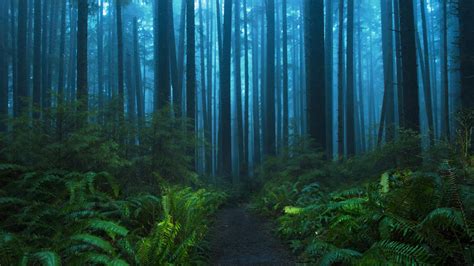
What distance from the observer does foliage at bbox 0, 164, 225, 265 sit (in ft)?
Answer: 10.7

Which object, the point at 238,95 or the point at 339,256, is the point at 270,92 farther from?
the point at 339,256

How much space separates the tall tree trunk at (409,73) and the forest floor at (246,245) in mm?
4936

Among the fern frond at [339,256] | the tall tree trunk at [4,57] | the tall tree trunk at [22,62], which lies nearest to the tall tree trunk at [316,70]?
the fern frond at [339,256]

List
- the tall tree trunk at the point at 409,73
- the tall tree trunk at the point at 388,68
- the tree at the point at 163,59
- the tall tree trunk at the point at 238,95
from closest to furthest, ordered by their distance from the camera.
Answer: the tall tree trunk at the point at 409,73 < the tree at the point at 163,59 < the tall tree trunk at the point at 388,68 < the tall tree trunk at the point at 238,95

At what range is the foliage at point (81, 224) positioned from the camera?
10.7 ft

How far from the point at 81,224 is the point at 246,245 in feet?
8.64

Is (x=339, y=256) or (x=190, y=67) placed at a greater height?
(x=190, y=67)

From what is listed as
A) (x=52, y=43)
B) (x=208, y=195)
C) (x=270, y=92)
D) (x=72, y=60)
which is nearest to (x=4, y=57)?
(x=52, y=43)

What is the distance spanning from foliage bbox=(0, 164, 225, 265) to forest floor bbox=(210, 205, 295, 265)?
372 millimetres

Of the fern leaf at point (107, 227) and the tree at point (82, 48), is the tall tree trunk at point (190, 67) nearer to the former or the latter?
the tree at point (82, 48)

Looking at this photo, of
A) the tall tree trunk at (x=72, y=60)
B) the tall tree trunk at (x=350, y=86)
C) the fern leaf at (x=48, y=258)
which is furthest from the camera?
the tall tree trunk at (x=72, y=60)

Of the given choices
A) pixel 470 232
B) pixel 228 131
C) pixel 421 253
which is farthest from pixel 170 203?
pixel 228 131

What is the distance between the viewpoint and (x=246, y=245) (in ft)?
17.5

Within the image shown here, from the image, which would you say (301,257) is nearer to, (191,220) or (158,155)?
(191,220)
